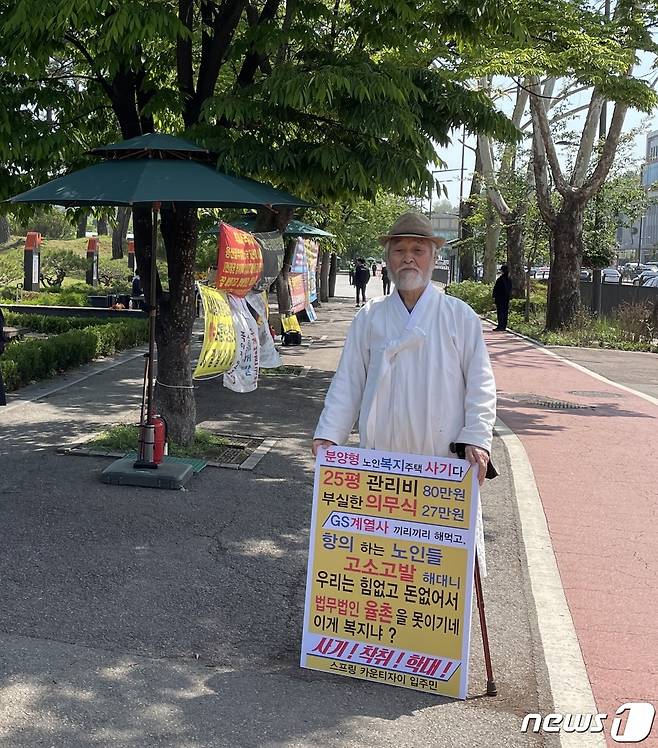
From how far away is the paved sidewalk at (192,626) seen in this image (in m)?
3.74

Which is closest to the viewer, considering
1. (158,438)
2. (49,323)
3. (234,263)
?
(158,438)

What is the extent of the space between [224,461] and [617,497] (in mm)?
3436

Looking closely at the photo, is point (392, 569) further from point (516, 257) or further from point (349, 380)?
point (516, 257)

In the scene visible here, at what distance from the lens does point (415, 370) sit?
425 cm

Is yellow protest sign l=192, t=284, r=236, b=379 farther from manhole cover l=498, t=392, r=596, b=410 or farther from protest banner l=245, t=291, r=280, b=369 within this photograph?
manhole cover l=498, t=392, r=596, b=410

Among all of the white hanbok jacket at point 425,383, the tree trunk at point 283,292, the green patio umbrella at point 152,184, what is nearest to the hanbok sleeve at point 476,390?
the white hanbok jacket at point 425,383

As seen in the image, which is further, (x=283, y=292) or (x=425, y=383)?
(x=283, y=292)

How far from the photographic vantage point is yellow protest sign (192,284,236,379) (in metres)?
8.33

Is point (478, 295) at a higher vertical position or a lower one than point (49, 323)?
higher

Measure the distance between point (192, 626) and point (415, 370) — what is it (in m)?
1.76

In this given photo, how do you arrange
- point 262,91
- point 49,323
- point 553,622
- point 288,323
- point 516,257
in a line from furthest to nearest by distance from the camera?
point 516,257
point 288,323
point 49,323
point 262,91
point 553,622

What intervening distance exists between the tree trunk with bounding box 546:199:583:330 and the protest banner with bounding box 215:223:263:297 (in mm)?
15164

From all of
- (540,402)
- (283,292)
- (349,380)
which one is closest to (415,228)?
(349,380)

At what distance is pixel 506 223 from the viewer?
29.8 m
